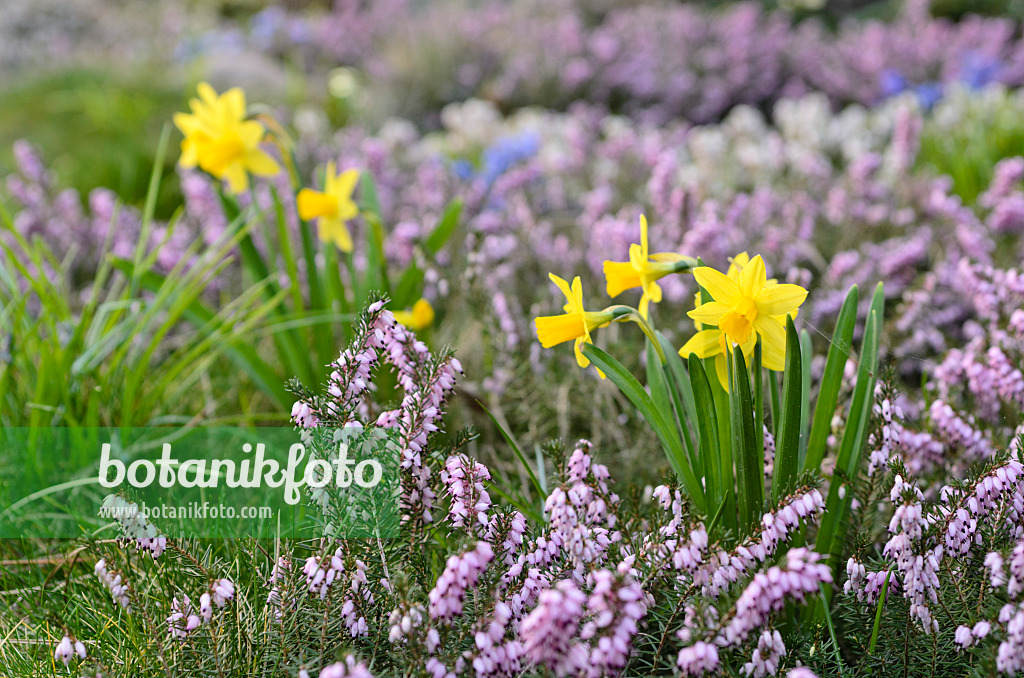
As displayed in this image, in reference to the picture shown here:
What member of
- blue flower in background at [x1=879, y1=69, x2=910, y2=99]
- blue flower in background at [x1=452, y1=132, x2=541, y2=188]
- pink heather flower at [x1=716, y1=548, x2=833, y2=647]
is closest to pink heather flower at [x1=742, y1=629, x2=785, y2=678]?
pink heather flower at [x1=716, y1=548, x2=833, y2=647]

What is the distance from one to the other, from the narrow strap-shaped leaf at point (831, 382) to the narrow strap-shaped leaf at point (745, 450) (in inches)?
6.8

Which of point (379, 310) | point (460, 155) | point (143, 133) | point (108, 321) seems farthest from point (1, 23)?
point (379, 310)

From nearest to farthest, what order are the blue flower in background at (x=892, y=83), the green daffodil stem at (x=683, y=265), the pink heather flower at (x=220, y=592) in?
the pink heather flower at (x=220, y=592) → the green daffodil stem at (x=683, y=265) → the blue flower in background at (x=892, y=83)

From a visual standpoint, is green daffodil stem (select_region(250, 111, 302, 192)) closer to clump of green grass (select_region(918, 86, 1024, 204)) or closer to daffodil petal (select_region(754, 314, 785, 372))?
daffodil petal (select_region(754, 314, 785, 372))

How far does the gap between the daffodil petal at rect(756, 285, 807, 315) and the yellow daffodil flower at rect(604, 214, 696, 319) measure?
17cm

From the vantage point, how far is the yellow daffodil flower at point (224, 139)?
2.19 meters

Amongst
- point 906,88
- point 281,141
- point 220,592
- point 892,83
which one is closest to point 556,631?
point 220,592

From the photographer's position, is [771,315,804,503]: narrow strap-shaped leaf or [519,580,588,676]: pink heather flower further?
[771,315,804,503]: narrow strap-shaped leaf

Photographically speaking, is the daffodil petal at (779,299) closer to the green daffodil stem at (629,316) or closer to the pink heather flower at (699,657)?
the green daffodil stem at (629,316)

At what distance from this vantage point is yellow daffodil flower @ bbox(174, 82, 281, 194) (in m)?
2.19

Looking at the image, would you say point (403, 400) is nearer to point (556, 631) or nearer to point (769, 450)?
point (556, 631)

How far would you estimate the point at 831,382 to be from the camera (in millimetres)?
1422

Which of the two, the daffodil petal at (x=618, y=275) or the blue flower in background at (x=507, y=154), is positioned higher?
the blue flower in background at (x=507, y=154)

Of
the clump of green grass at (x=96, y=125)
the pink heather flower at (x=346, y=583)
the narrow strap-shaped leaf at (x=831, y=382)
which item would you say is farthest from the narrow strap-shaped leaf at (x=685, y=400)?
the clump of green grass at (x=96, y=125)
